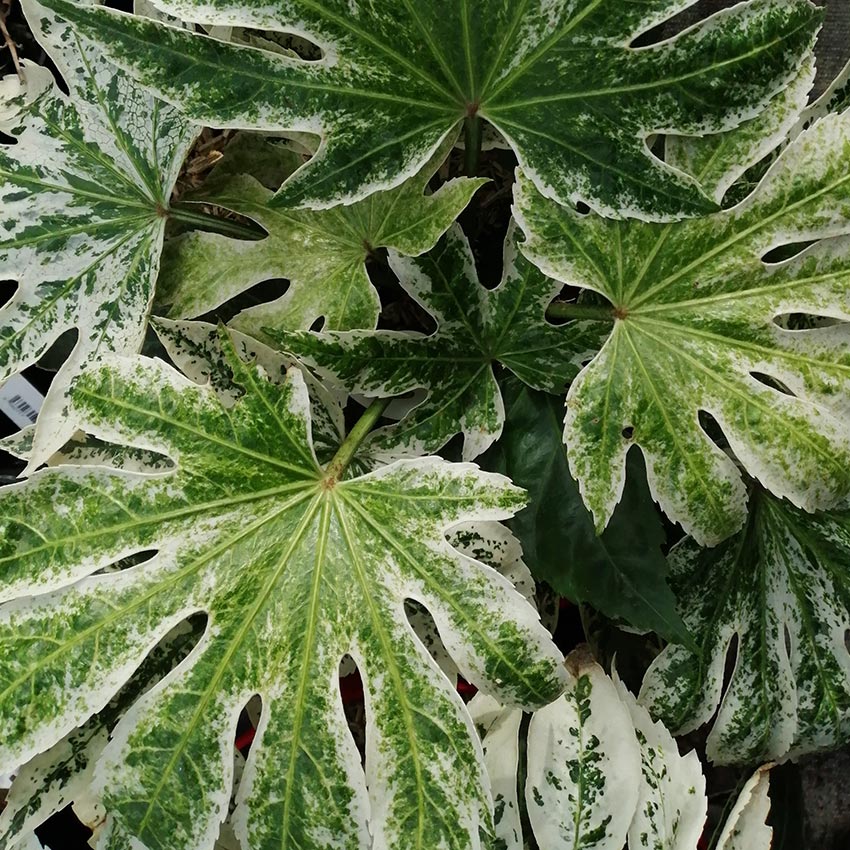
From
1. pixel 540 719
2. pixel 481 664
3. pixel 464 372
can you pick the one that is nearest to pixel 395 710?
pixel 481 664

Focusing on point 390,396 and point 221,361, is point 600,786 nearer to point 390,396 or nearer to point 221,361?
point 390,396

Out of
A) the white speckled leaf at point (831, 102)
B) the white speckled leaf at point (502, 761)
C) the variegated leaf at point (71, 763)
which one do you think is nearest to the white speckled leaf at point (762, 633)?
the white speckled leaf at point (502, 761)

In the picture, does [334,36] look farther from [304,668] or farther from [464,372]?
[304,668]

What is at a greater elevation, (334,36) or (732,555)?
(334,36)

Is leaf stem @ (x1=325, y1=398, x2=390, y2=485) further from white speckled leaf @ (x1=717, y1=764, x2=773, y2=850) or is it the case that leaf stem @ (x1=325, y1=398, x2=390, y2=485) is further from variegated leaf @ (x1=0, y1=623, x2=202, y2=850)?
white speckled leaf @ (x1=717, y1=764, x2=773, y2=850)

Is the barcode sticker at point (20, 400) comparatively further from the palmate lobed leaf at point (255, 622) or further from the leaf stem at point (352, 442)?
the leaf stem at point (352, 442)

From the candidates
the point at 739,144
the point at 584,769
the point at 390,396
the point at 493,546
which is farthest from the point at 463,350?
the point at 584,769

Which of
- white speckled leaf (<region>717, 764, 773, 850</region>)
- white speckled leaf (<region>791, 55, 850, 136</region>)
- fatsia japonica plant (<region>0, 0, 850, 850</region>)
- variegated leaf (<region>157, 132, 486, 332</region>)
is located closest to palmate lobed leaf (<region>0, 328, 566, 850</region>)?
fatsia japonica plant (<region>0, 0, 850, 850</region>)
